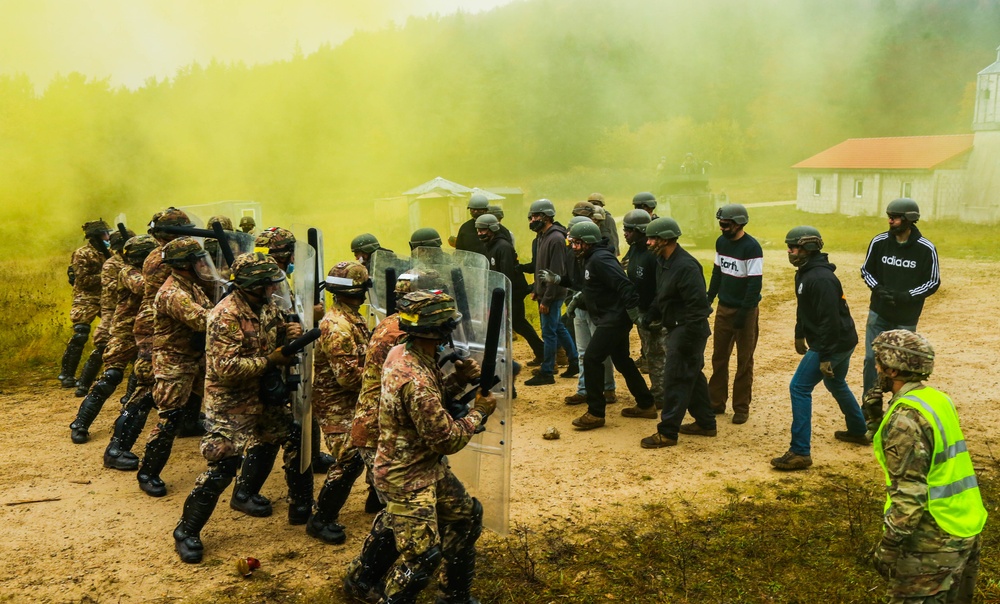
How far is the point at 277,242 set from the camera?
6.00 metres

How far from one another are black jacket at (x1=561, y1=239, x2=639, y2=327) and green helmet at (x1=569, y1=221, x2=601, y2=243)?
3.7 inches

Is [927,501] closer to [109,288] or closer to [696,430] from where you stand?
[696,430]

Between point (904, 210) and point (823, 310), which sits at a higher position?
point (904, 210)

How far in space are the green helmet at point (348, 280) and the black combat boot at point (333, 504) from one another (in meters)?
1.04

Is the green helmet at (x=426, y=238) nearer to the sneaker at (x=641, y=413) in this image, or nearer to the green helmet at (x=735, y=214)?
the sneaker at (x=641, y=413)

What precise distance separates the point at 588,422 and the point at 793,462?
1.91m

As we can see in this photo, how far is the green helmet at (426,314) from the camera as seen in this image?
3.74 metres

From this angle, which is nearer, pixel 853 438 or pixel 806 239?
pixel 806 239

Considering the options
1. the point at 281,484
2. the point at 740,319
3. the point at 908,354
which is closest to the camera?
the point at 908,354

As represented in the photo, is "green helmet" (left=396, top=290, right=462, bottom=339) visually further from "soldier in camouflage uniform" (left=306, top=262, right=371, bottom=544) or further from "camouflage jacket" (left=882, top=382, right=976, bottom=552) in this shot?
"camouflage jacket" (left=882, top=382, right=976, bottom=552)

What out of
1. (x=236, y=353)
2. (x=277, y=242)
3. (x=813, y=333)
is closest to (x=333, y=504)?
(x=236, y=353)

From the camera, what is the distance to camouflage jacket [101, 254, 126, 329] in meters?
8.22

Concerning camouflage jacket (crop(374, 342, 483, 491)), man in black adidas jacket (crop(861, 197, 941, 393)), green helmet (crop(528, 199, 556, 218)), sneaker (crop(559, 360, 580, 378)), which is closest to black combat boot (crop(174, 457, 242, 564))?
camouflage jacket (crop(374, 342, 483, 491))

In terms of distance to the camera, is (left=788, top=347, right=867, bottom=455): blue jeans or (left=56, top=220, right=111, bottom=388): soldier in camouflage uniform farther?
(left=56, top=220, right=111, bottom=388): soldier in camouflage uniform
